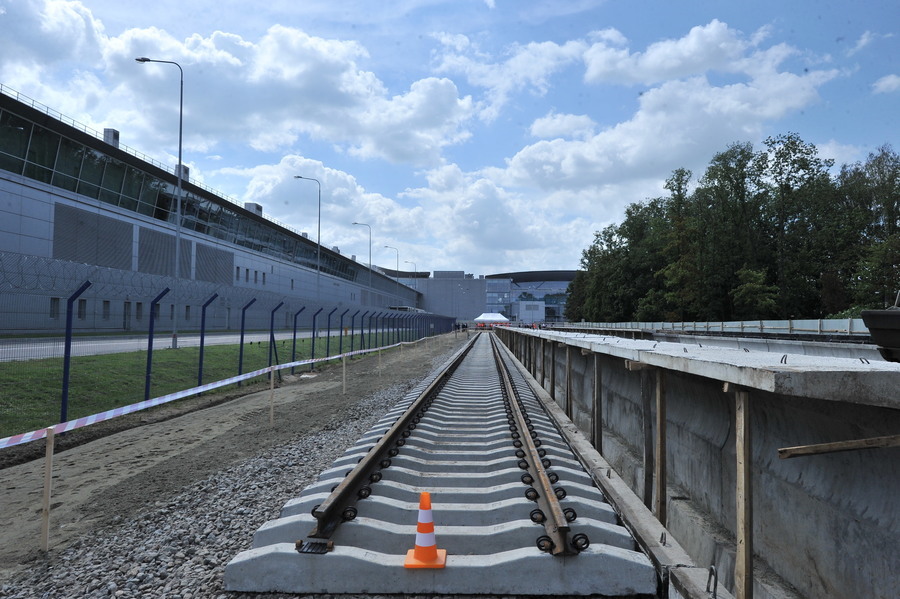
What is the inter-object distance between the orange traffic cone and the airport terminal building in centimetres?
928

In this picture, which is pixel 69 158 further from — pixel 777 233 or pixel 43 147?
pixel 777 233

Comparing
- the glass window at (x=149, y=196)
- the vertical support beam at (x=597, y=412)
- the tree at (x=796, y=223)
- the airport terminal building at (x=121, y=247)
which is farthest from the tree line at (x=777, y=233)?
the glass window at (x=149, y=196)

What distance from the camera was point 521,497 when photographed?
512 centimetres

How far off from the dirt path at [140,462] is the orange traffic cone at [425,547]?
344 cm

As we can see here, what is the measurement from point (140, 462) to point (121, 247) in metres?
36.6

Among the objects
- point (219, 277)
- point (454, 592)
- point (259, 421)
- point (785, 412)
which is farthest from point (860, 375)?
point (219, 277)

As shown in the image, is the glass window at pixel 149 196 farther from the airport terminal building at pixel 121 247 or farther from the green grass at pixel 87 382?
the green grass at pixel 87 382

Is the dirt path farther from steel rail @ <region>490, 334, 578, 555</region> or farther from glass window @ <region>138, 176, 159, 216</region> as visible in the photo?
glass window @ <region>138, 176, 159, 216</region>

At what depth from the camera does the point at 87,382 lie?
13391 mm

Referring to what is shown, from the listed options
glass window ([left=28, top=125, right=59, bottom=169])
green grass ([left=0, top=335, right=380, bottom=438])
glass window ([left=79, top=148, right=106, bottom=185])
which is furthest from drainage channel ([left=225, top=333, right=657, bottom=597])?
glass window ([left=79, top=148, right=106, bottom=185])

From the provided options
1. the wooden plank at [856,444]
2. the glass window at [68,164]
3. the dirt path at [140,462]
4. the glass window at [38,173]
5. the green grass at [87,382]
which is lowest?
the dirt path at [140,462]

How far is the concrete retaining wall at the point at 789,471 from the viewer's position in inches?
118

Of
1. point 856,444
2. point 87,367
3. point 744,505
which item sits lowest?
point 87,367

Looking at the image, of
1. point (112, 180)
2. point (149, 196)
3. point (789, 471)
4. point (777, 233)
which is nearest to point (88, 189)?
point (112, 180)
